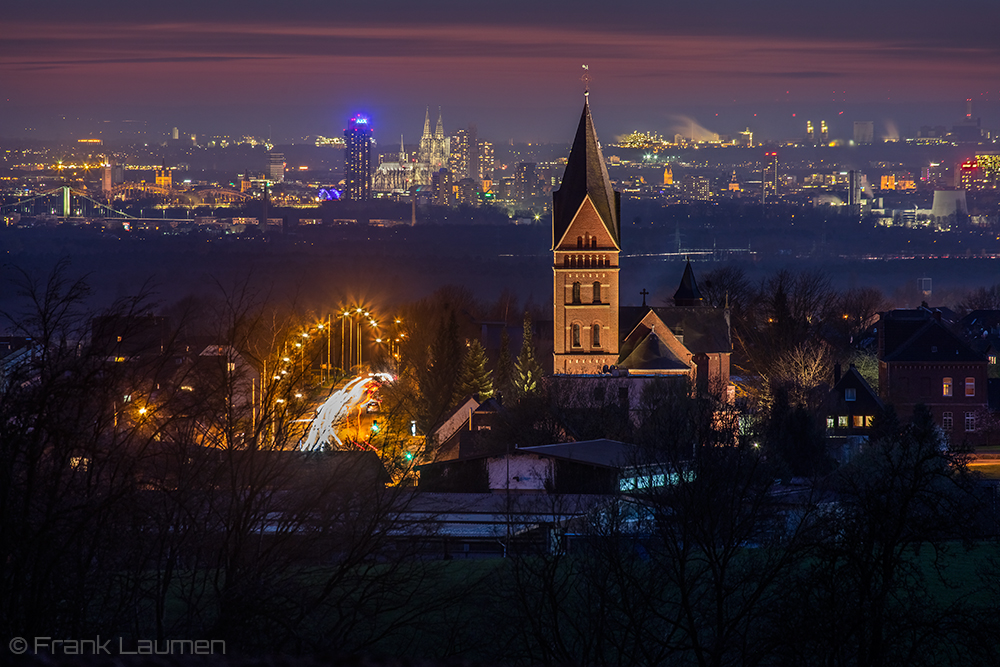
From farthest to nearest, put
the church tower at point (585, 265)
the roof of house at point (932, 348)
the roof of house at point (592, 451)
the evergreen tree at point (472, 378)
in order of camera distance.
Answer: the church tower at point (585, 265), the evergreen tree at point (472, 378), the roof of house at point (932, 348), the roof of house at point (592, 451)

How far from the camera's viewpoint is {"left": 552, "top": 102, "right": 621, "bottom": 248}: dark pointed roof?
6594 centimetres

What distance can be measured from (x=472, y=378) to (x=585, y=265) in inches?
322

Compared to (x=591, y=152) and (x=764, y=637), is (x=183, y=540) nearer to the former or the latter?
(x=764, y=637)

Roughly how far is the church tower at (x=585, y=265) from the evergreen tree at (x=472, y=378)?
4340 mm

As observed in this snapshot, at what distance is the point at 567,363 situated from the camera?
65938 mm

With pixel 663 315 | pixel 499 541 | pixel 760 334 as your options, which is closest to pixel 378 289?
pixel 760 334

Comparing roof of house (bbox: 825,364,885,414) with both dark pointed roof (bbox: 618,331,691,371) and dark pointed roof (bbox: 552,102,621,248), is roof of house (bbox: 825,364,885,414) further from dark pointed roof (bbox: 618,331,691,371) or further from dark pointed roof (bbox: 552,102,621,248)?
dark pointed roof (bbox: 552,102,621,248)

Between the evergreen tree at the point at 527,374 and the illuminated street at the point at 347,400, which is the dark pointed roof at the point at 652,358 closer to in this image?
the evergreen tree at the point at 527,374

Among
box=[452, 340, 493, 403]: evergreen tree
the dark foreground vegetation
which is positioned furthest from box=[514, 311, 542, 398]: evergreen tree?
the dark foreground vegetation

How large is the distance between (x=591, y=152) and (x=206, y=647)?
5225 centimetres

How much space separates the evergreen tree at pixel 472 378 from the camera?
201 feet

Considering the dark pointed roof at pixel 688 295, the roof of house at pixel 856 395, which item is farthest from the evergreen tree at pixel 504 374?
the roof of house at pixel 856 395

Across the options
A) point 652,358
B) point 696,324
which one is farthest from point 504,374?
point 696,324

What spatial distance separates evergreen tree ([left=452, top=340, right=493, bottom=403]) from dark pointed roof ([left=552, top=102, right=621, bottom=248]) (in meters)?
6.80
